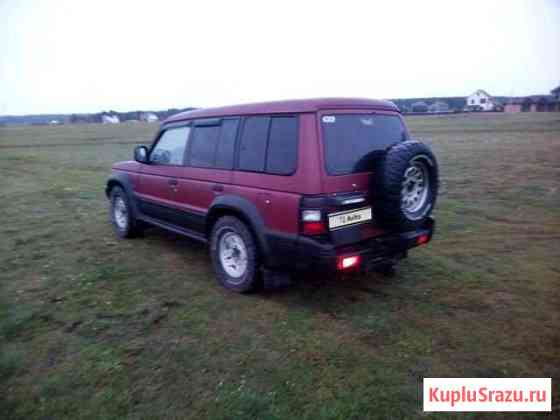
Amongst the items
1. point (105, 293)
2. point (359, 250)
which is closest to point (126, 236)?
point (105, 293)

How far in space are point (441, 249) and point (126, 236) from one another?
180 inches

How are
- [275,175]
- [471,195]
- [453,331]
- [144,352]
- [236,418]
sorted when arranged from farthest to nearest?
[471,195] → [275,175] → [453,331] → [144,352] → [236,418]

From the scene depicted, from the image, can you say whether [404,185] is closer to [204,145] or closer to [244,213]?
[244,213]

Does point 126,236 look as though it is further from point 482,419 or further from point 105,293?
point 482,419

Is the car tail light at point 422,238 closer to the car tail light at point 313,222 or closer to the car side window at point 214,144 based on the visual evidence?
the car tail light at point 313,222

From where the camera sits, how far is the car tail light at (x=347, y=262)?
11.6 feet

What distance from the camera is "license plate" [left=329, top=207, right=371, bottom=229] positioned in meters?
3.54

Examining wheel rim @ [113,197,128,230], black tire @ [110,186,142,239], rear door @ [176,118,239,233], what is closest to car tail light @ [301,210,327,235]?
rear door @ [176,118,239,233]

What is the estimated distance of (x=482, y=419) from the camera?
263 cm

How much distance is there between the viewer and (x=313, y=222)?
352cm

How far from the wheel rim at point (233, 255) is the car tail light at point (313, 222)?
96 cm

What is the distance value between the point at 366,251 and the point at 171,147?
2974 mm

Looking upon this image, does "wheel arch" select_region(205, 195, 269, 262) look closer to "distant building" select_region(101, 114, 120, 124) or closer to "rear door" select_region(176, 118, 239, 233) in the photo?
"rear door" select_region(176, 118, 239, 233)

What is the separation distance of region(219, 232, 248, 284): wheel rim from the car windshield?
4.33 feet
